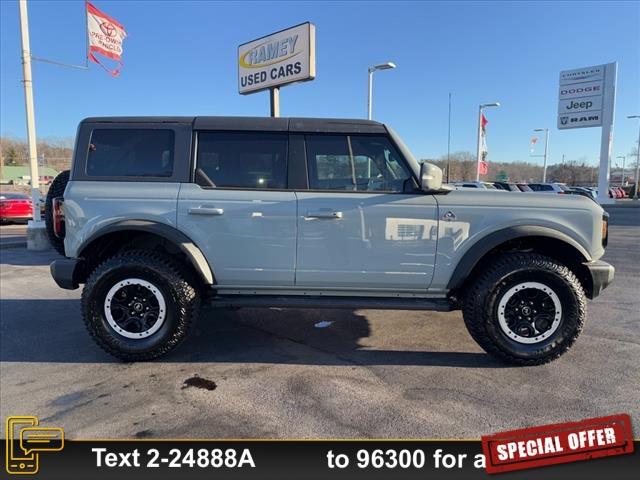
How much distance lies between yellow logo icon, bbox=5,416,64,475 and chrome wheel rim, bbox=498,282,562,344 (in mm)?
3373

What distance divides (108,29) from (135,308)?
10104 millimetres

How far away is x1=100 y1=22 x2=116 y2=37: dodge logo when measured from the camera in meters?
10.6

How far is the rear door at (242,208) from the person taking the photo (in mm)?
3598

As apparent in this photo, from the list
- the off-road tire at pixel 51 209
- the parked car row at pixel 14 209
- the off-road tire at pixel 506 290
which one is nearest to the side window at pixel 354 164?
the off-road tire at pixel 506 290

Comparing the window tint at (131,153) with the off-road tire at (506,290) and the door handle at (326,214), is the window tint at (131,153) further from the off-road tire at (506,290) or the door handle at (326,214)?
the off-road tire at (506,290)

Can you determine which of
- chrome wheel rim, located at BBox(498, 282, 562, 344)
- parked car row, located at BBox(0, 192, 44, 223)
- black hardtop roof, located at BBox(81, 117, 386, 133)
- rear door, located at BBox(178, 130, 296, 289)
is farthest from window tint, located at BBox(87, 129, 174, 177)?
parked car row, located at BBox(0, 192, 44, 223)

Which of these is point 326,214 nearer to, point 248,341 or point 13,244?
point 248,341

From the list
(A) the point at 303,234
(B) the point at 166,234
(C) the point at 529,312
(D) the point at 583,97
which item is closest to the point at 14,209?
(B) the point at 166,234

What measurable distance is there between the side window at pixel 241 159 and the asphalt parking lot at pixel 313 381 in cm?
161

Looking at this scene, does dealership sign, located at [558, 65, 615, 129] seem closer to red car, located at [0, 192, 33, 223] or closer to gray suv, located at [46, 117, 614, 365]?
gray suv, located at [46, 117, 614, 365]

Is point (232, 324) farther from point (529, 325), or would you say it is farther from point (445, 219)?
point (529, 325)

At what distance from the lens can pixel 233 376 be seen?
342 centimetres

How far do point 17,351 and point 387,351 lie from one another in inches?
139

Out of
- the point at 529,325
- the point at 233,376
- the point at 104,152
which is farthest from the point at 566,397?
the point at 104,152
